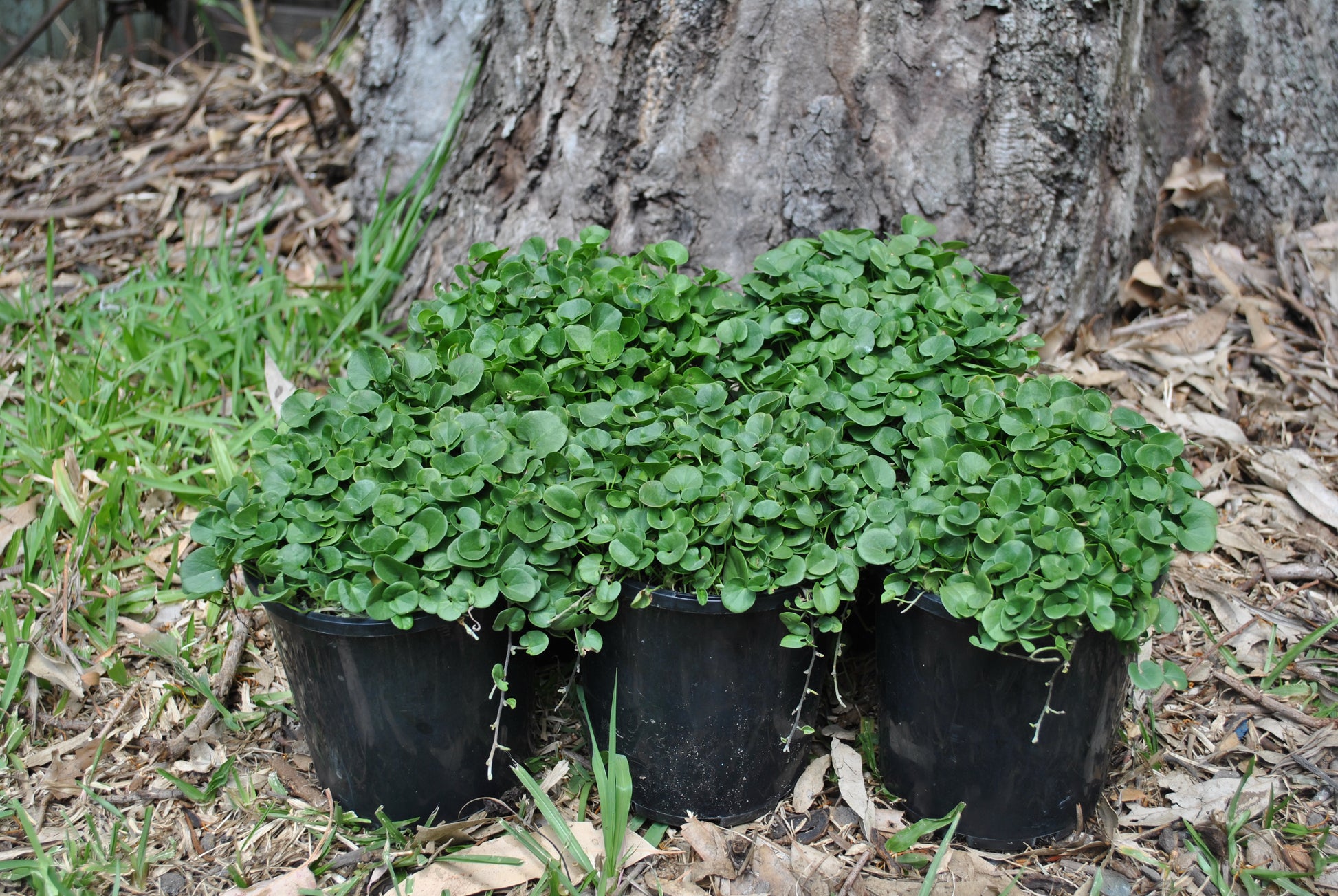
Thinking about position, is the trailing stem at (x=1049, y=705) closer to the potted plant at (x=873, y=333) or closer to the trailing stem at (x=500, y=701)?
the potted plant at (x=873, y=333)

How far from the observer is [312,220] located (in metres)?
3.08

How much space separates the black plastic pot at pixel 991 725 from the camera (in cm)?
152

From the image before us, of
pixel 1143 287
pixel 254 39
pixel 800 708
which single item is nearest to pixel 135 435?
pixel 800 708

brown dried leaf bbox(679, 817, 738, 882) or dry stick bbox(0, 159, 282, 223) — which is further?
dry stick bbox(0, 159, 282, 223)

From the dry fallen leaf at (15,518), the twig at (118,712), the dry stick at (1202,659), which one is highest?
the dry fallen leaf at (15,518)

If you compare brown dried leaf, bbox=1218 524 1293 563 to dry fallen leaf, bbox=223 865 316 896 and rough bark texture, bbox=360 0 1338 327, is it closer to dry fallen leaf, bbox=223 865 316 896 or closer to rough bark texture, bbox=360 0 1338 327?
rough bark texture, bbox=360 0 1338 327

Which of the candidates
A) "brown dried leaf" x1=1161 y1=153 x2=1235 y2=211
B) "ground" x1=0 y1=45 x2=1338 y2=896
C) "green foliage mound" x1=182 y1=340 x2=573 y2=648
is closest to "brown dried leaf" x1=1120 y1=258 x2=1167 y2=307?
"ground" x1=0 y1=45 x2=1338 y2=896

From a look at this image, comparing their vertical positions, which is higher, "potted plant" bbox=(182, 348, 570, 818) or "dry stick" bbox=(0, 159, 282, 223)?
"dry stick" bbox=(0, 159, 282, 223)

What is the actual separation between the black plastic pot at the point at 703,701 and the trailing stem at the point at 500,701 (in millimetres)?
150

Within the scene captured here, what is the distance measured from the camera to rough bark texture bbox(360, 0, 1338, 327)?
7.46 ft

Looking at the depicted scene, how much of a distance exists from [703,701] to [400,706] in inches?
19.0

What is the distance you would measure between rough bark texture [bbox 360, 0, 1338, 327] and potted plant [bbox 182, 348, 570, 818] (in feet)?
3.05

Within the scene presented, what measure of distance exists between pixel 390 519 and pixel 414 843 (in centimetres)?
56

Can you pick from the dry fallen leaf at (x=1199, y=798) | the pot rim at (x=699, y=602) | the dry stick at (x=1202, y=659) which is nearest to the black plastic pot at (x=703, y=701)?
the pot rim at (x=699, y=602)
